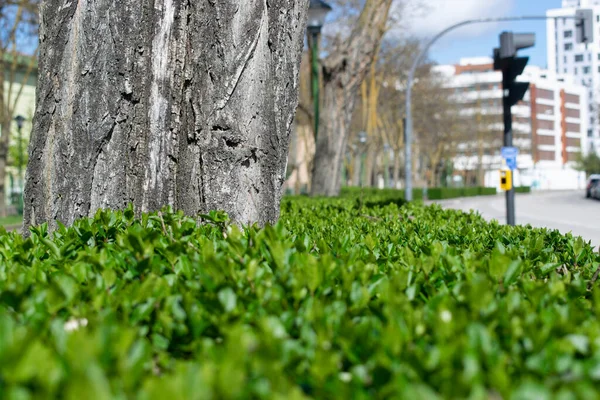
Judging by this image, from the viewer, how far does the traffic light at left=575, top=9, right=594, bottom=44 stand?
2056cm

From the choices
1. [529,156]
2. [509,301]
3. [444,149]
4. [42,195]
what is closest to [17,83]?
[444,149]

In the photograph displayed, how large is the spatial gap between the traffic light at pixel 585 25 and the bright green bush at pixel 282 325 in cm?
1897

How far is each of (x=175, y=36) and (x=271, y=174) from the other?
1.06 metres

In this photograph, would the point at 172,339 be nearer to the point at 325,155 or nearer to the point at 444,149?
the point at 325,155

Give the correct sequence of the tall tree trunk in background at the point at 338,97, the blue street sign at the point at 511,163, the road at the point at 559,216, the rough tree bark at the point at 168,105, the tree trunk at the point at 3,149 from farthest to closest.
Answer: the tree trunk at the point at 3,149
the road at the point at 559,216
the tall tree trunk in background at the point at 338,97
the blue street sign at the point at 511,163
the rough tree bark at the point at 168,105

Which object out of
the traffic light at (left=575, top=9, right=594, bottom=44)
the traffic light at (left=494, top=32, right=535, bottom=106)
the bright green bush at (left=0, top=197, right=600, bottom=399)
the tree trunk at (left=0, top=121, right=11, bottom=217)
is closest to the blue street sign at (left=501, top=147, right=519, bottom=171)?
the traffic light at (left=494, top=32, right=535, bottom=106)

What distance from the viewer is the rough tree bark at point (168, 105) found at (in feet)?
15.3

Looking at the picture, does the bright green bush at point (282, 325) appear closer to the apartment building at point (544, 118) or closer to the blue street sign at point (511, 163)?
the blue street sign at point (511, 163)

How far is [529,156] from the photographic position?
114 meters

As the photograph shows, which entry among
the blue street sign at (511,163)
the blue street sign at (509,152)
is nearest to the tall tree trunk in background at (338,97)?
the blue street sign at (509,152)

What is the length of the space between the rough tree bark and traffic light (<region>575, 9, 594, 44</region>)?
695 inches

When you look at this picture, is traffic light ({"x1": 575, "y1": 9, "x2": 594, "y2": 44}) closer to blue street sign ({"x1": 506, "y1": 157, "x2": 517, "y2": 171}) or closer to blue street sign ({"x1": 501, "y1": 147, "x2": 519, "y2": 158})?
blue street sign ({"x1": 501, "y1": 147, "x2": 519, "y2": 158})

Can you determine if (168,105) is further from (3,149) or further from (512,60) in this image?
(3,149)

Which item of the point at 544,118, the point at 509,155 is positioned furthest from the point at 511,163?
the point at 544,118
